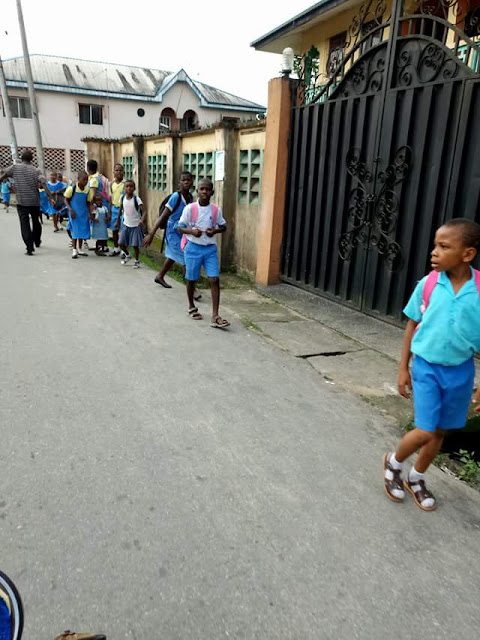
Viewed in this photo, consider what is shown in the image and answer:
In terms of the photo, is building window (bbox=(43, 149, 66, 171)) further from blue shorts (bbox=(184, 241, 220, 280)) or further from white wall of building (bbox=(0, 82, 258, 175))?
blue shorts (bbox=(184, 241, 220, 280))

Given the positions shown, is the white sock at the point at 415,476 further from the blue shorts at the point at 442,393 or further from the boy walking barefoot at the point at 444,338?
the blue shorts at the point at 442,393

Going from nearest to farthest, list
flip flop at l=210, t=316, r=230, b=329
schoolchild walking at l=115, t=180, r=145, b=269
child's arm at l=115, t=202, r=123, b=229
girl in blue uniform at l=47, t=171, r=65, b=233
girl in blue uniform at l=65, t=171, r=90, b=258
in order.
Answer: flip flop at l=210, t=316, r=230, b=329 → schoolchild walking at l=115, t=180, r=145, b=269 → child's arm at l=115, t=202, r=123, b=229 → girl in blue uniform at l=65, t=171, r=90, b=258 → girl in blue uniform at l=47, t=171, r=65, b=233

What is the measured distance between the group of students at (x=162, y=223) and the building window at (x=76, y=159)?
22.4m

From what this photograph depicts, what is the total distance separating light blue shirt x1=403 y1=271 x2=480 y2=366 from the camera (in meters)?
2.40

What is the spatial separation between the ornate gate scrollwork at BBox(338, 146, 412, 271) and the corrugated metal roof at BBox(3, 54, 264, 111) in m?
28.2

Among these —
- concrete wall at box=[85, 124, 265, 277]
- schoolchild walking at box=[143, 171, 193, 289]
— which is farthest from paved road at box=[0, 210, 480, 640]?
concrete wall at box=[85, 124, 265, 277]

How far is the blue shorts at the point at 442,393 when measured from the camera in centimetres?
248

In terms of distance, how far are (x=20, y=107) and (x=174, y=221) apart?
90.2 feet

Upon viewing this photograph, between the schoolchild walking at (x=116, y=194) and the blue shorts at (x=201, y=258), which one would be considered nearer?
the blue shorts at (x=201, y=258)

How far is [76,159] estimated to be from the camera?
31078 mm

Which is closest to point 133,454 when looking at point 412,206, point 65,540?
point 65,540

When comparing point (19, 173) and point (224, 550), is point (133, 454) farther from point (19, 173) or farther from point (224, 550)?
point (19, 173)

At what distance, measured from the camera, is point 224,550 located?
7.38 ft

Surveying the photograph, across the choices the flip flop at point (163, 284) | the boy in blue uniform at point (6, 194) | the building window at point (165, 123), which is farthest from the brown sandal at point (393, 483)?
the building window at point (165, 123)
